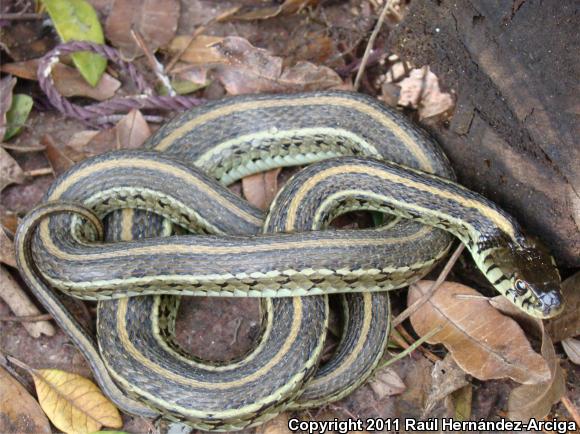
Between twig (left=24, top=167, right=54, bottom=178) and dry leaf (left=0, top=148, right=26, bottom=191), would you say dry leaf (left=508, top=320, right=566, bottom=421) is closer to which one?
twig (left=24, top=167, right=54, bottom=178)

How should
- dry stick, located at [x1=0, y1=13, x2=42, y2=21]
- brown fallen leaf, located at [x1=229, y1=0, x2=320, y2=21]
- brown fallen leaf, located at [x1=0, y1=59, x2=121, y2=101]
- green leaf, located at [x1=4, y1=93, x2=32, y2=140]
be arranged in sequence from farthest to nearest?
brown fallen leaf, located at [x1=229, y1=0, x2=320, y2=21], dry stick, located at [x1=0, y1=13, x2=42, y2=21], brown fallen leaf, located at [x1=0, y1=59, x2=121, y2=101], green leaf, located at [x1=4, y1=93, x2=32, y2=140]

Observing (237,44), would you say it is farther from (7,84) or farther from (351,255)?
(351,255)

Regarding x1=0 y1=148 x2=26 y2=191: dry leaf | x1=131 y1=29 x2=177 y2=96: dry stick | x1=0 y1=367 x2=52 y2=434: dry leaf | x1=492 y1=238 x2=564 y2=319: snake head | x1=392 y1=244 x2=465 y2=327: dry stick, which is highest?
x1=492 y1=238 x2=564 y2=319: snake head

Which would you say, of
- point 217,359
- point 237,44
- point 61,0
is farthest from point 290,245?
point 61,0

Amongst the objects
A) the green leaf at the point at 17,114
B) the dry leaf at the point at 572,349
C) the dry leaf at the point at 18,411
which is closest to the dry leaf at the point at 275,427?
the dry leaf at the point at 18,411

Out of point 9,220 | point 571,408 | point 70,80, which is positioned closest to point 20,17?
point 70,80

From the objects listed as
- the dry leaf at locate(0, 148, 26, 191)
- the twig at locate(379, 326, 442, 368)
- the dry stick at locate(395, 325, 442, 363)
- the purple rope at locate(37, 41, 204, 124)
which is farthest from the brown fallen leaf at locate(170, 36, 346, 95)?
the twig at locate(379, 326, 442, 368)
